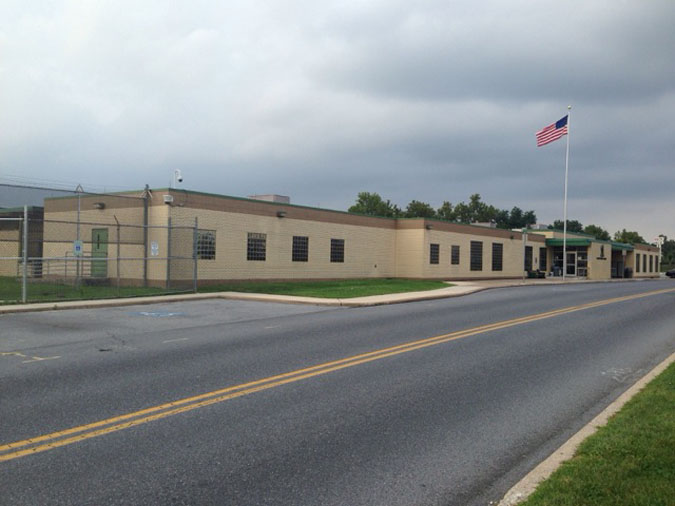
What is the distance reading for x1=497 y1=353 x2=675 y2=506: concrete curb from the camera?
4133 mm

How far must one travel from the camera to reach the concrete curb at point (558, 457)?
4.13 meters

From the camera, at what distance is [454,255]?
40.8 metres

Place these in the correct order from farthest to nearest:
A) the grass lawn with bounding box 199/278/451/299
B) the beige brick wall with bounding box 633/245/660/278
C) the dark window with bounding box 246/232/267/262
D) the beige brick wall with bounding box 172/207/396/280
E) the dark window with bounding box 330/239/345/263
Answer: the beige brick wall with bounding box 633/245/660/278
the dark window with bounding box 330/239/345/263
the dark window with bounding box 246/232/267/262
the beige brick wall with bounding box 172/207/396/280
the grass lawn with bounding box 199/278/451/299

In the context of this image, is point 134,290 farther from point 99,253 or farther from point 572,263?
point 572,263

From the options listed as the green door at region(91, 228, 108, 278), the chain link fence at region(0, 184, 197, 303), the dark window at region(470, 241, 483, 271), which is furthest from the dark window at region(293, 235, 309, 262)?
the dark window at region(470, 241, 483, 271)

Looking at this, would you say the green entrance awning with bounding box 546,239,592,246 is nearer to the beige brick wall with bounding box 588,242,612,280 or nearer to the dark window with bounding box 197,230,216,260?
the beige brick wall with bounding box 588,242,612,280

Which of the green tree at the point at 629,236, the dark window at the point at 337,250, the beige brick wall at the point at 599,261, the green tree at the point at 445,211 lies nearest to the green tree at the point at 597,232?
the green tree at the point at 629,236

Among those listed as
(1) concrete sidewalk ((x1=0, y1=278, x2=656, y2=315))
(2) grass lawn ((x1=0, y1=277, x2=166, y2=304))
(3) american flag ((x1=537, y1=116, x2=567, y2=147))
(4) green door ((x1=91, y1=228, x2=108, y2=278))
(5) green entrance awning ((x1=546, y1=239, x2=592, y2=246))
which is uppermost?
(3) american flag ((x1=537, y1=116, x2=567, y2=147))

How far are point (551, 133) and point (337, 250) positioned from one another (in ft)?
57.8

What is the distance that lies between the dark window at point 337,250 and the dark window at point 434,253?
736 centimetres

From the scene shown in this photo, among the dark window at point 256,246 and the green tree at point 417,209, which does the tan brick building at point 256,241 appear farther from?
the green tree at point 417,209

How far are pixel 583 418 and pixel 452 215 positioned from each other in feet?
325

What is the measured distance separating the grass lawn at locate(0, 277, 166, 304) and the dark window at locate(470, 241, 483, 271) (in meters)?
26.2

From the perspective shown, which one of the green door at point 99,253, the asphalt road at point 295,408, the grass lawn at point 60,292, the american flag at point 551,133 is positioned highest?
the american flag at point 551,133
